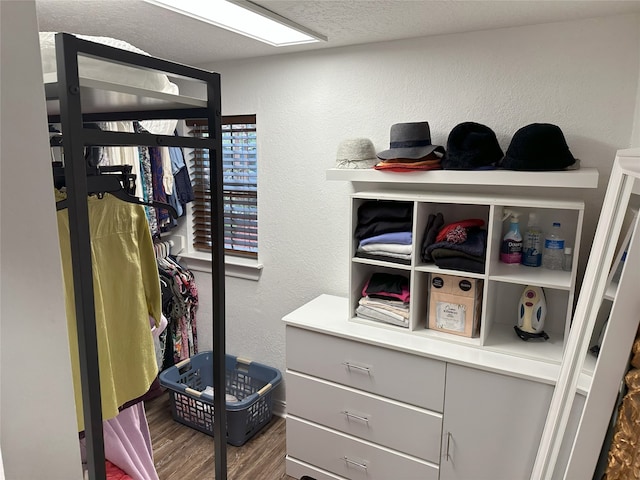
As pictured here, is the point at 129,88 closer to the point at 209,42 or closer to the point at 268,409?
the point at 209,42

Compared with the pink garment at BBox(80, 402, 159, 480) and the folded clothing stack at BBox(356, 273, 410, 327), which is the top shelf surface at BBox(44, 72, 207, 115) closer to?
the pink garment at BBox(80, 402, 159, 480)

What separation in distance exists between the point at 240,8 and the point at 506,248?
1595mm

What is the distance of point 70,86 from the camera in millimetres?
813

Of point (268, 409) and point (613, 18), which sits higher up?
point (613, 18)

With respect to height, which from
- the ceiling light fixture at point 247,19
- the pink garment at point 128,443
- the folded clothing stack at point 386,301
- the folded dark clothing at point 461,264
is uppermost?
the ceiling light fixture at point 247,19

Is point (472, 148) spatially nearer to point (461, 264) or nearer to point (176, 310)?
point (461, 264)

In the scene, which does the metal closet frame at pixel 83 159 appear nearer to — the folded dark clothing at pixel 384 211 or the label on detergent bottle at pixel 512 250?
the folded dark clothing at pixel 384 211

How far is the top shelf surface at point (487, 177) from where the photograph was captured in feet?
5.83

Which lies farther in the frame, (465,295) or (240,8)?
(465,295)

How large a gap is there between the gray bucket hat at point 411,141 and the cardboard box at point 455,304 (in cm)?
61

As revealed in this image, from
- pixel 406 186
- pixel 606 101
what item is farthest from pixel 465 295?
pixel 606 101

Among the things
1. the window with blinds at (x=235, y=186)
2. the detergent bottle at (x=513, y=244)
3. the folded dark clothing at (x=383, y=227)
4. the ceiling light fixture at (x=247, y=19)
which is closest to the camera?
the ceiling light fixture at (x=247, y=19)

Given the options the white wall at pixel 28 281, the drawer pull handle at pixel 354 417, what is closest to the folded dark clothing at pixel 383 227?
the drawer pull handle at pixel 354 417

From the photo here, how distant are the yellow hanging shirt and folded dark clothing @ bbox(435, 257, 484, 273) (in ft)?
4.14
